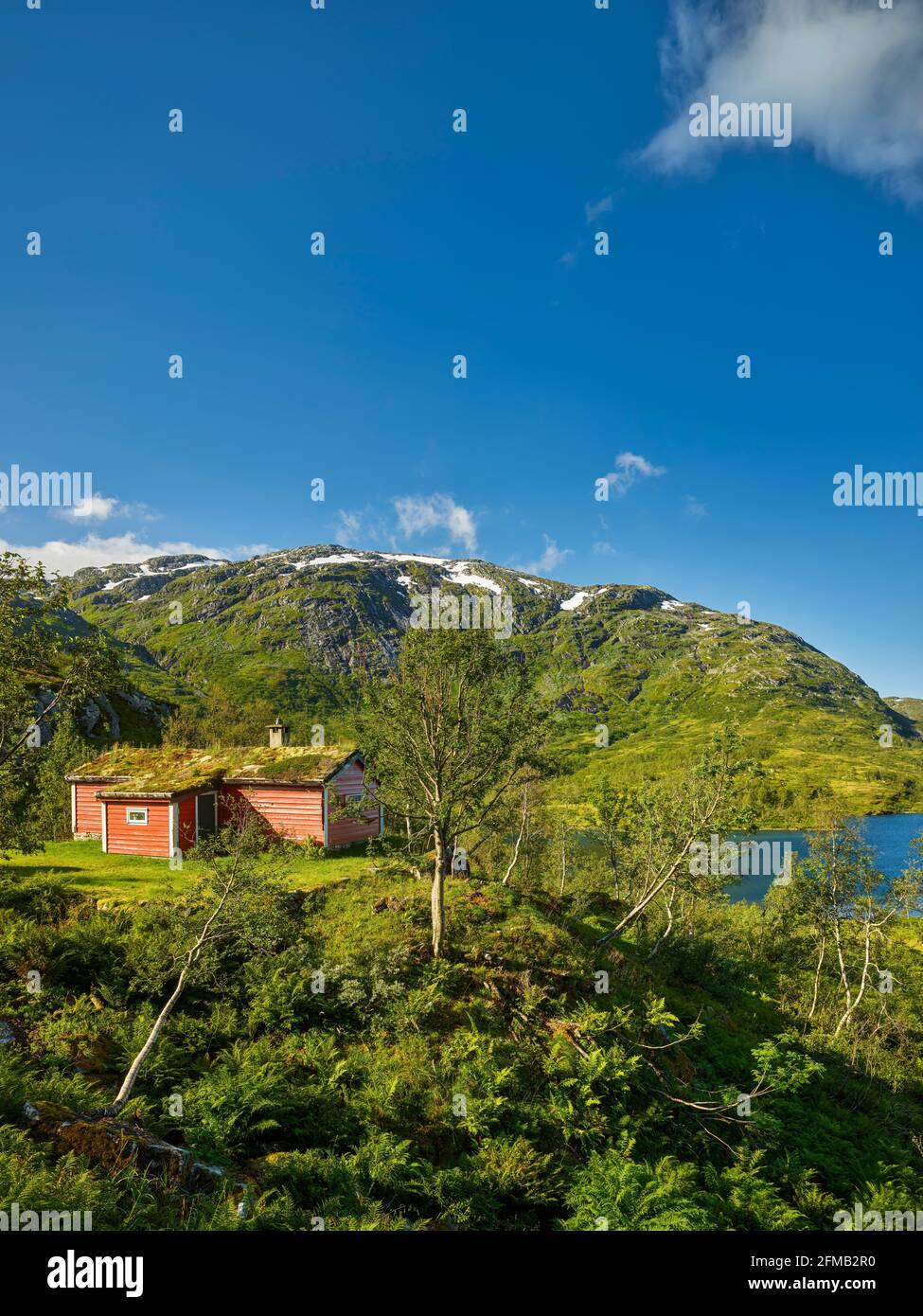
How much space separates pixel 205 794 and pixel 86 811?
743 cm

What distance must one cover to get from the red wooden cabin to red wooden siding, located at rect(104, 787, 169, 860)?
46mm

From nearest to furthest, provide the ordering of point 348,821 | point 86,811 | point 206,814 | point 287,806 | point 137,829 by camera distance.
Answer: point 137,829 → point 287,806 → point 206,814 → point 348,821 → point 86,811

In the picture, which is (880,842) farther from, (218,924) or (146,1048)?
(146,1048)

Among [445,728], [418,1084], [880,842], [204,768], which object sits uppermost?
[445,728]

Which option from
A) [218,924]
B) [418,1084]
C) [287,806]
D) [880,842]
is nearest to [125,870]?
→ [287,806]

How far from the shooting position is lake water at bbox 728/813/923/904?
77775 mm

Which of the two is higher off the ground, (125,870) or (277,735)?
(277,735)

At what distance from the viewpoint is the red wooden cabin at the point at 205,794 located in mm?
Answer: 28688

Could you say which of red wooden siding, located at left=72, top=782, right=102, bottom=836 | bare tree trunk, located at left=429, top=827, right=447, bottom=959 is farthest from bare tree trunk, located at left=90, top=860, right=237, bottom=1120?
red wooden siding, located at left=72, top=782, right=102, bottom=836

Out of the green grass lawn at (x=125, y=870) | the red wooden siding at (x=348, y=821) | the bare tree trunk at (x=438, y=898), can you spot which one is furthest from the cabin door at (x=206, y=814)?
the bare tree trunk at (x=438, y=898)

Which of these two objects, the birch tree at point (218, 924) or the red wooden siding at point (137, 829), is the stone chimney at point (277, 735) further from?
the birch tree at point (218, 924)

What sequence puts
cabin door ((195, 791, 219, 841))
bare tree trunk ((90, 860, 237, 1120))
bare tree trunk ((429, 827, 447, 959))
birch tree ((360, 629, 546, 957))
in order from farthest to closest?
1. cabin door ((195, 791, 219, 841))
2. bare tree trunk ((429, 827, 447, 959))
3. birch tree ((360, 629, 546, 957))
4. bare tree trunk ((90, 860, 237, 1120))

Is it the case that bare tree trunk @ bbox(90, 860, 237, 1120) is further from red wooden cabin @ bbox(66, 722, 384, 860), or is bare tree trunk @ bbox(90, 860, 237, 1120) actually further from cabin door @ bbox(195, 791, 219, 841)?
cabin door @ bbox(195, 791, 219, 841)

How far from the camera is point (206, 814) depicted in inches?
1203
